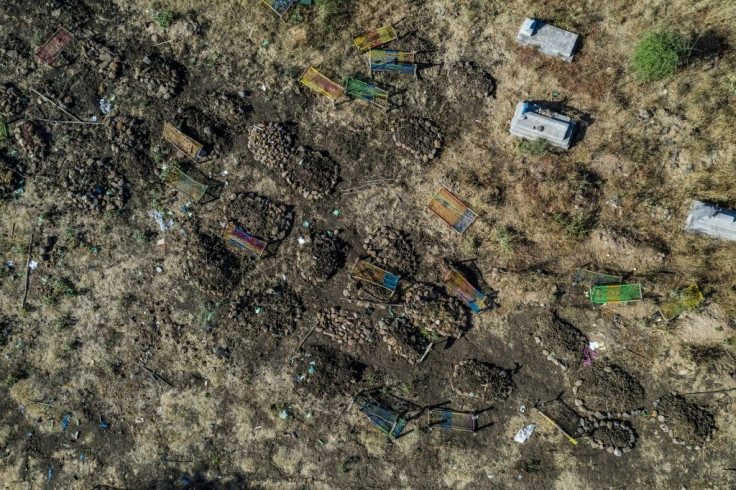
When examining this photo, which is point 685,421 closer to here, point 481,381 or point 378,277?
point 481,381

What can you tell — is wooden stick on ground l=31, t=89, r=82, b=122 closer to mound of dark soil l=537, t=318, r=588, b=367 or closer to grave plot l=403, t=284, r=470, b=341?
grave plot l=403, t=284, r=470, b=341

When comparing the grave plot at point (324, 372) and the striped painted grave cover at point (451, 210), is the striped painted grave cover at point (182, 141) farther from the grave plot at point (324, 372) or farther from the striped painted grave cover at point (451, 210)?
the striped painted grave cover at point (451, 210)

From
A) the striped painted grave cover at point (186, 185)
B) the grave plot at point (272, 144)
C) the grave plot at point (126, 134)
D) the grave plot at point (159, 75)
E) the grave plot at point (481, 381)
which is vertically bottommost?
the grave plot at point (481, 381)

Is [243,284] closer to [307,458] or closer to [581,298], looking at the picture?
[307,458]

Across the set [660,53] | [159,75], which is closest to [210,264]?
[159,75]

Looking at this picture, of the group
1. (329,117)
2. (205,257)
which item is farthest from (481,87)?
(205,257)

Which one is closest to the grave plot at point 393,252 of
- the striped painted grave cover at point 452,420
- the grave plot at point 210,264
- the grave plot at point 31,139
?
the grave plot at point 210,264

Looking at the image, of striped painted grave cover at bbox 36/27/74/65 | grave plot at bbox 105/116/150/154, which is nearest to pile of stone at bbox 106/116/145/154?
grave plot at bbox 105/116/150/154
